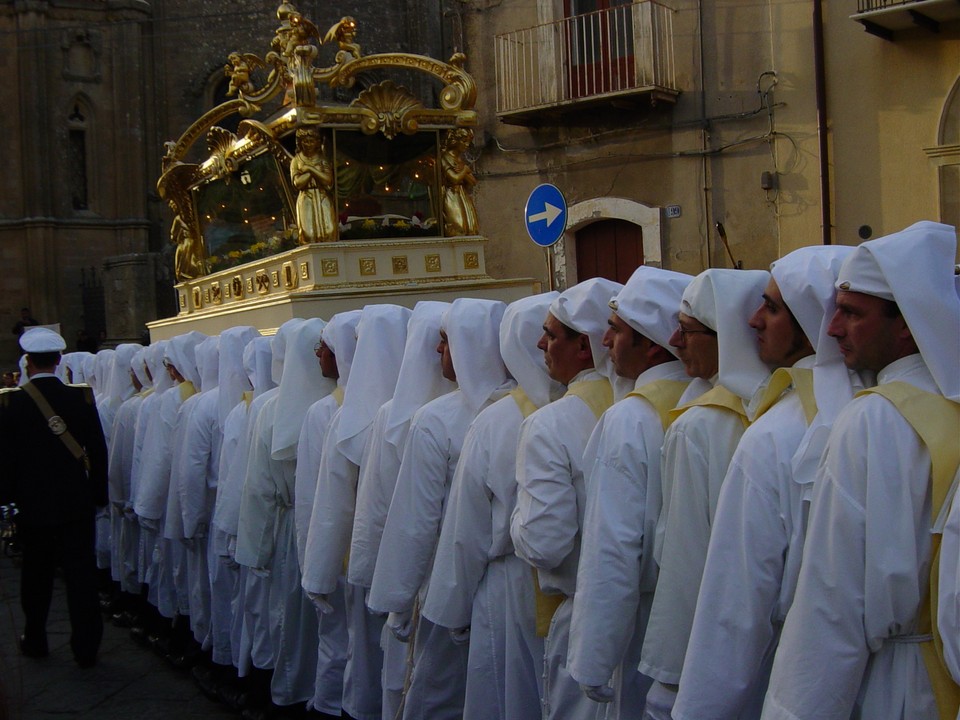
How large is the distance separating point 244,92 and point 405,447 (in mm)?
6785

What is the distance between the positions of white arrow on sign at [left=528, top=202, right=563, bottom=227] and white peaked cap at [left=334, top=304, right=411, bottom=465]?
3.93 m

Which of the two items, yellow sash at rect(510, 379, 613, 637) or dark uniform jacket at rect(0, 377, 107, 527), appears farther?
dark uniform jacket at rect(0, 377, 107, 527)

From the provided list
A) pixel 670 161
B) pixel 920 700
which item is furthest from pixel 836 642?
pixel 670 161

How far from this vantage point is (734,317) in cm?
355

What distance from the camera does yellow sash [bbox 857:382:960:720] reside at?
269cm

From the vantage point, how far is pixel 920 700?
2750 mm

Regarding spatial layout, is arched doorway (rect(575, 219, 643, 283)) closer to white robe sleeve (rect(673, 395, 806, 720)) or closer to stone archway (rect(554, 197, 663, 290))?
stone archway (rect(554, 197, 663, 290))

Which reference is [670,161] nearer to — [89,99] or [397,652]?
[397,652]

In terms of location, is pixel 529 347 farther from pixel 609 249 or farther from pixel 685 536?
pixel 609 249

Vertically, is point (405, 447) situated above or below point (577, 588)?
above

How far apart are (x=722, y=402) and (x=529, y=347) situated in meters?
1.13

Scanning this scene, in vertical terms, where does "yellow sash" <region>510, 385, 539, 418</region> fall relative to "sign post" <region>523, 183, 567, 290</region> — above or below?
below

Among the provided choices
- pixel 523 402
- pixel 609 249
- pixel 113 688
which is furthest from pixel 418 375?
pixel 609 249

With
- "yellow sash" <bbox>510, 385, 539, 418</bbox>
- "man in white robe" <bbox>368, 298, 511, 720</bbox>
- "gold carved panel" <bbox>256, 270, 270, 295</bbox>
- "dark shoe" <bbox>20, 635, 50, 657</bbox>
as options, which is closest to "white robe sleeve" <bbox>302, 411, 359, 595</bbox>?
"man in white robe" <bbox>368, 298, 511, 720</bbox>
